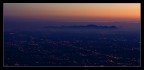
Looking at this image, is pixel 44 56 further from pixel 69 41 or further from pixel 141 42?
pixel 141 42

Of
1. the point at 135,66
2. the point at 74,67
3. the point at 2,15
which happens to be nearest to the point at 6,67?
the point at 2,15

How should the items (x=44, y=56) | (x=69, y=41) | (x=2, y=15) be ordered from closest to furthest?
(x=2, y=15) < (x=44, y=56) < (x=69, y=41)

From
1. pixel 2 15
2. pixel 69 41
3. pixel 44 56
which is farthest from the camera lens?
pixel 69 41

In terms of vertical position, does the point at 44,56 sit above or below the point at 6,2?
below

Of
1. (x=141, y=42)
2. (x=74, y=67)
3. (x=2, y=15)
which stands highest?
(x=2, y=15)

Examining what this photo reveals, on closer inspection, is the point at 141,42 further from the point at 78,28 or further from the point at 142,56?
the point at 78,28

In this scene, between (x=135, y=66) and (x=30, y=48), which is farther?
(x=30, y=48)

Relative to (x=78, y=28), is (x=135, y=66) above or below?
below

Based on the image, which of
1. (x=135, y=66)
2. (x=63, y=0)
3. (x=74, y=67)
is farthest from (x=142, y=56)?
(x=63, y=0)

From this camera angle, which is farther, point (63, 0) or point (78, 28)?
point (78, 28)
